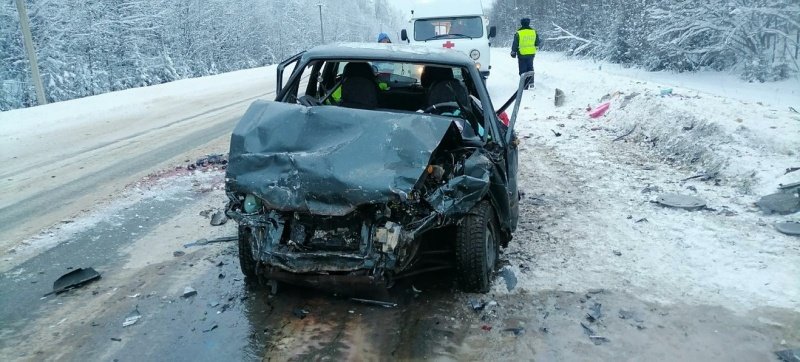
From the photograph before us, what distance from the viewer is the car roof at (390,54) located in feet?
15.6

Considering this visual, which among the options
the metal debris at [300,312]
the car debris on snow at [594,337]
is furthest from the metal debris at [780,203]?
the metal debris at [300,312]

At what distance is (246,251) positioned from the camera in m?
3.90

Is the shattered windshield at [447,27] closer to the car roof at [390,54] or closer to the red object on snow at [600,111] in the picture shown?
the red object on snow at [600,111]

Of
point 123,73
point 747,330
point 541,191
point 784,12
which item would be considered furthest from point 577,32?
point 747,330

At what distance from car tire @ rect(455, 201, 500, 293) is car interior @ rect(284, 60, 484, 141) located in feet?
3.89

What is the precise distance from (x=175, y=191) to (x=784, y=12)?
59.4 feet

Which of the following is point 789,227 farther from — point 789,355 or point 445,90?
point 445,90

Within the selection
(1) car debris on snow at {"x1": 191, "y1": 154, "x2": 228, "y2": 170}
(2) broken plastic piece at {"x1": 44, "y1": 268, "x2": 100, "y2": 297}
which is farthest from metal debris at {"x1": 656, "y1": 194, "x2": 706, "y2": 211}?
(1) car debris on snow at {"x1": 191, "y1": 154, "x2": 228, "y2": 170}

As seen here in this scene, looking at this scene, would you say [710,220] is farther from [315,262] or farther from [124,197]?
[124,197]

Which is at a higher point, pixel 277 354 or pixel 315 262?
pixel 315 262

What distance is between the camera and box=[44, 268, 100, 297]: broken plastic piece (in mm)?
4113

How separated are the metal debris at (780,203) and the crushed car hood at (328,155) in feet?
12.5

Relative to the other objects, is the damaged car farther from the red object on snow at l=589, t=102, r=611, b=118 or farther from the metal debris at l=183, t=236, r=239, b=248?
the red object on snow at l=589, t=102, r=611, b=118

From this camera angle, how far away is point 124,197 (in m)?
6.52
